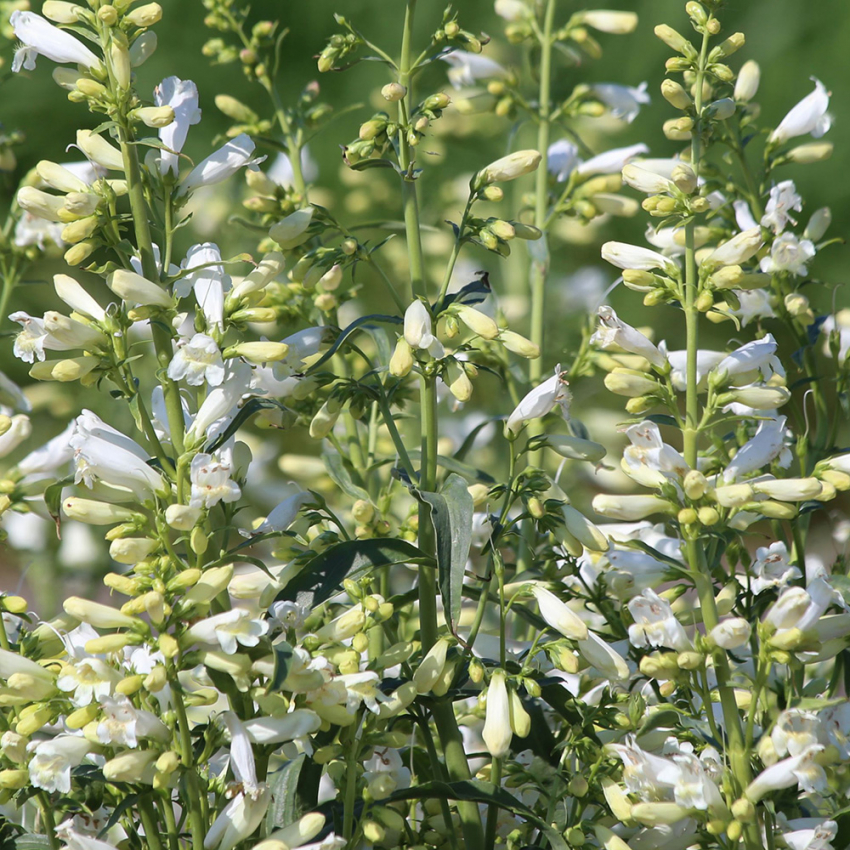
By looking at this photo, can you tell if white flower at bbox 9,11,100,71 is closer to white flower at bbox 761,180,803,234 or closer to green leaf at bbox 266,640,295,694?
green leaf at bbox 266,640,295,694

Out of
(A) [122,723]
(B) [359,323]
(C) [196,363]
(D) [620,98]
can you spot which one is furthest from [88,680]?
(D) [620,98]

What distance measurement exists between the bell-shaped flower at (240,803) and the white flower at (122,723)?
6 centimetres

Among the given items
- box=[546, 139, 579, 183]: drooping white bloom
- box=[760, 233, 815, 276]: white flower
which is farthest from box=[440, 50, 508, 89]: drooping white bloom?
box=[760, 233, 815, 276]: white flower

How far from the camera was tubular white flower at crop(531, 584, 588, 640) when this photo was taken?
2.93 ft

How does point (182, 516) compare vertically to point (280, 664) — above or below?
above

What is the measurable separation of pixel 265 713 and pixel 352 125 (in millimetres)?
2894

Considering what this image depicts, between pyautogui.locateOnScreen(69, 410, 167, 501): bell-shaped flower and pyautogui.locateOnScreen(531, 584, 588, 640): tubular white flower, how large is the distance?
344mm

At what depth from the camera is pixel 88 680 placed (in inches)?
A: 31.7

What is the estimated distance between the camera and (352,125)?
3.45 meters

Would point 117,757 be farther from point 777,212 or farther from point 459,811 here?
point 777,212

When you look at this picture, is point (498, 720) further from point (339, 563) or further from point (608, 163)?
point (608, 163)

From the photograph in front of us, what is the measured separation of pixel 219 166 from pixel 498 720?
1.79ft

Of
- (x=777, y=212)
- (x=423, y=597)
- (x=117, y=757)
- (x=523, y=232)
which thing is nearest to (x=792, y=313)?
(x=777, y=212)

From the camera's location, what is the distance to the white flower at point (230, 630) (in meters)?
0.78
